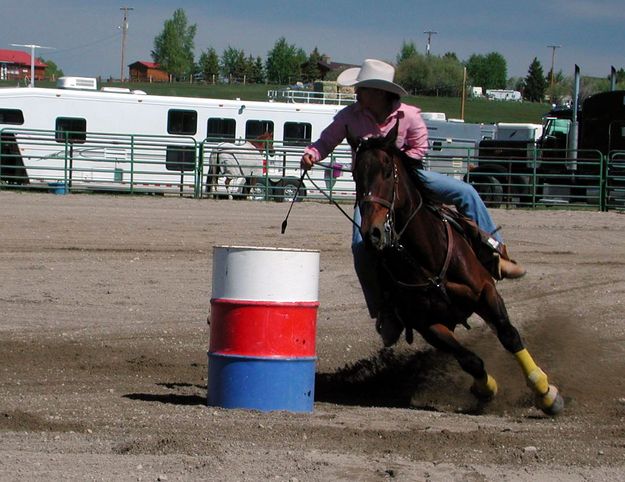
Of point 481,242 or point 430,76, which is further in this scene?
point 430,76

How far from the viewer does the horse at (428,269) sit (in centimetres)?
668

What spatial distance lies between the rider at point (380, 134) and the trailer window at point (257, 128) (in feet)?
66.2

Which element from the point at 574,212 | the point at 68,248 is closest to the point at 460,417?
the point at 68,248

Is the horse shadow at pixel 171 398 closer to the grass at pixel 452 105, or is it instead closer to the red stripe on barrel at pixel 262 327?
the red stripe on barrel at pixel 262 327

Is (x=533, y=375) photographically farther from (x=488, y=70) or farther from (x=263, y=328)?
(x=488, y=70)

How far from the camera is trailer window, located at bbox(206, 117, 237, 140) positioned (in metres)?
27.4

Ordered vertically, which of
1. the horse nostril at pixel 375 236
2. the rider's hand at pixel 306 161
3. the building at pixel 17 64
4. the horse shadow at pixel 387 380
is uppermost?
the building at pixel 17 64

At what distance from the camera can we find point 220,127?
27.5 metres

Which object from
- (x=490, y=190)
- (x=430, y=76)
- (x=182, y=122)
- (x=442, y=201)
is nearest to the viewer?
(x=442, y=201)

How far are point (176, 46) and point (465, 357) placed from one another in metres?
136

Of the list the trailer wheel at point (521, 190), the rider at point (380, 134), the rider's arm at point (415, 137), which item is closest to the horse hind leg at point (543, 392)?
the rider at point (380, 134)

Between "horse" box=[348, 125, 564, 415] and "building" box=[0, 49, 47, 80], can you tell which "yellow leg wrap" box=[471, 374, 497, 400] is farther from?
"building" box=[0, 49, 47, 80]

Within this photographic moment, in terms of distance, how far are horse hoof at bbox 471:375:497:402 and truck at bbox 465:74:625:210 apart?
53.6 feet

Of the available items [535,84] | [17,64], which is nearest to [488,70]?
[535,84]
